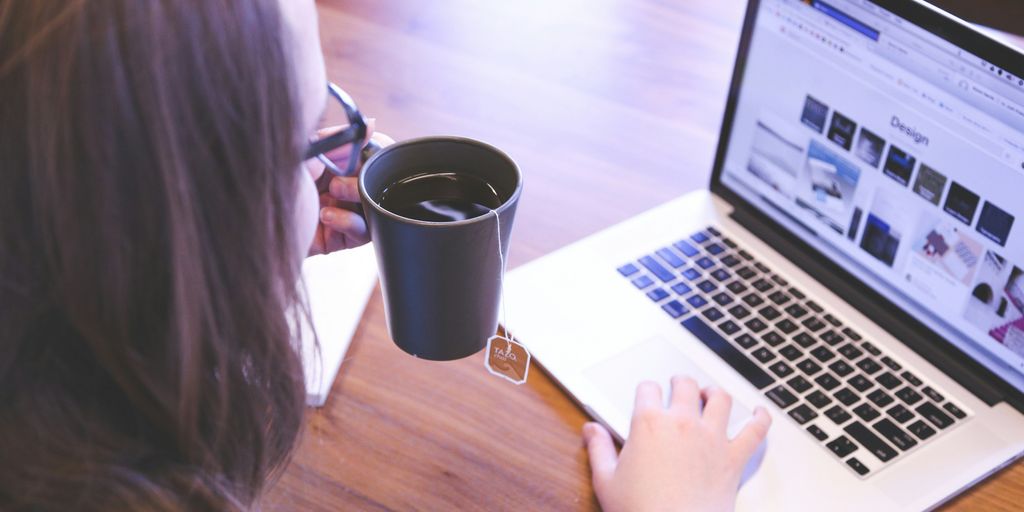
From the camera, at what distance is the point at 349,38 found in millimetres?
1281

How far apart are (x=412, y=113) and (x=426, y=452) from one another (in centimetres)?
52

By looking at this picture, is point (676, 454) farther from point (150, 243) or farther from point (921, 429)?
point (150, 243)

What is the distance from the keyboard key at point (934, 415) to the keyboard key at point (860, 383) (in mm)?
45

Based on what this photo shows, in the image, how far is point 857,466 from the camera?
750 mm

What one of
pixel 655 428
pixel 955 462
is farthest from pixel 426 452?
pixel 955 462

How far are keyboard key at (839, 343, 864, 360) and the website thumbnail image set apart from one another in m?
0.08

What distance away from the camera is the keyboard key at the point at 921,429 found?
2.56 ft

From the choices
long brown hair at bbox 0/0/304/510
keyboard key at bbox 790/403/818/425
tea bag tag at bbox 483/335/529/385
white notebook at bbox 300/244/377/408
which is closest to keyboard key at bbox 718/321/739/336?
keyboard key at bbox 790/403/818/425

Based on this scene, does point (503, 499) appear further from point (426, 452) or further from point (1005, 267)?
point (1005, 267)

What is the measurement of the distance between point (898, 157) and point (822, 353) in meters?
0.19

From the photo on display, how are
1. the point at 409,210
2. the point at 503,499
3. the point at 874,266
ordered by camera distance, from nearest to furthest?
the point at 409,210
the point at 503,499
the point at 874,266

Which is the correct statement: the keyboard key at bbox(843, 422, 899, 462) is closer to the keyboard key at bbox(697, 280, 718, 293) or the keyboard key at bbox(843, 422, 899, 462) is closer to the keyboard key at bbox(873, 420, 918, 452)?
the keyboard key at bbox(873, 420, 918, 452)

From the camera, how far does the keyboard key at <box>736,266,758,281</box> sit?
0.93 metres

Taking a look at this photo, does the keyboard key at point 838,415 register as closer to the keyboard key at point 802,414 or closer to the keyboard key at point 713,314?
the keyboard key at point 802,414
